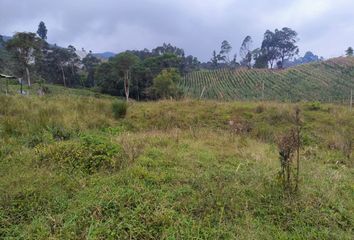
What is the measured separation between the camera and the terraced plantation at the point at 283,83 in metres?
29.0

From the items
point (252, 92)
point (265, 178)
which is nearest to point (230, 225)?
point (265, 178)

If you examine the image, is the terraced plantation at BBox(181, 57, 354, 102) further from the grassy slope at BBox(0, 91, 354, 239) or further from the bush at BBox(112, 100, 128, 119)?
the grassy slope at BBox(0, 91, 354, 239)

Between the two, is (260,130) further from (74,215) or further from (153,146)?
(74,215)

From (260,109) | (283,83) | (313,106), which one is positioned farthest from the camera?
(283,83)

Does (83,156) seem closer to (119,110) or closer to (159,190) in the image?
(159,190)

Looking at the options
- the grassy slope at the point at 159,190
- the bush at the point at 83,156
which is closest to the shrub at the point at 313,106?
the grassy slope at the point at 159,190

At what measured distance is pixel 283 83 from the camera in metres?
35.4

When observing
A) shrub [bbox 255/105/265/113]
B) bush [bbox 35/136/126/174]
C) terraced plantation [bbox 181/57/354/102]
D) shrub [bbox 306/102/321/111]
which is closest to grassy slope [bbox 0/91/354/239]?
bush [bbox 35/136/126/174]

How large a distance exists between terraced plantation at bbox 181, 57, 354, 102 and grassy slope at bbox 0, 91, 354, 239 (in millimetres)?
21621

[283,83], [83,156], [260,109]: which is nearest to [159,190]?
[83,156]

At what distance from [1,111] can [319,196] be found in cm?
710

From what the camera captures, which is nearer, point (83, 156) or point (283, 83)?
point (83, 156)

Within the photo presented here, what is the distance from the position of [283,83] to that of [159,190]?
118 ft

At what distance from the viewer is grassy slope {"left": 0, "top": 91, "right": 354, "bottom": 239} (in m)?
2.62
